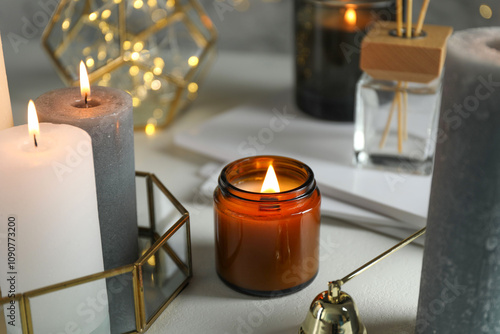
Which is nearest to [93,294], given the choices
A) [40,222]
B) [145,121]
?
[40,222]

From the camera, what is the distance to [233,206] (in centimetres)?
44

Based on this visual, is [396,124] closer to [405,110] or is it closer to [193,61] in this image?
[405,110]

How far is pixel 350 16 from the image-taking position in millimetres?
665

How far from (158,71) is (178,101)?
0.05 metres

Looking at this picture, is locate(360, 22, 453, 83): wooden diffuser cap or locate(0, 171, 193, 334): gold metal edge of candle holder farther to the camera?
locate(360, 22, 453, 83): wooden diffuser cap

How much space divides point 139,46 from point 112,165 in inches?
12.4

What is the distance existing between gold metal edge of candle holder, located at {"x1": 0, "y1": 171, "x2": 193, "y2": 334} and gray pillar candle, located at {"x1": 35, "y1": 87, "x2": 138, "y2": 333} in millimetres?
21

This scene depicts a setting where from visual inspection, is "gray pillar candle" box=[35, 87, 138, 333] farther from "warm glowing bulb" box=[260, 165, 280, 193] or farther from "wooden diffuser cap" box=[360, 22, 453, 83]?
"wooden diffuser cap" box=[360, 22, 453, 83]

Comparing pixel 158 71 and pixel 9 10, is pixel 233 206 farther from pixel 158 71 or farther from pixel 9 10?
pixel 9 10

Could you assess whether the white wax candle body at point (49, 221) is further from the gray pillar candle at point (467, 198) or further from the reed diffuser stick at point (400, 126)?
the reed diffuser stick at point (400, 126)

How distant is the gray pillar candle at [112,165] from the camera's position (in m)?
0.42

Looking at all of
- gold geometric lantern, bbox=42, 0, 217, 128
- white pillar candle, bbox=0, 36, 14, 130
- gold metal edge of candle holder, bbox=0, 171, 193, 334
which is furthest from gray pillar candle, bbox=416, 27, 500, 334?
gold geometric lantern, bbox=42, 0, 217, 128

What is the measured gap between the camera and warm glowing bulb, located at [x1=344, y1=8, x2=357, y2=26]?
663 millimetres

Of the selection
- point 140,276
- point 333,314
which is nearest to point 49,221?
point 140,276
